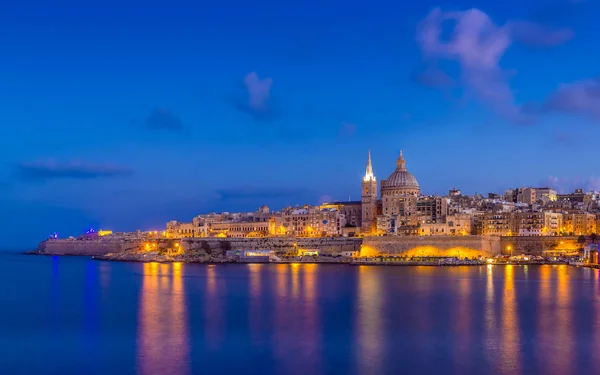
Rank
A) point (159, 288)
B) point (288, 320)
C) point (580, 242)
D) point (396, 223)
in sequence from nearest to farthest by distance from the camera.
Result: point (288, 320)
point (159, 288)
point (580, 242)
point (396, 223)

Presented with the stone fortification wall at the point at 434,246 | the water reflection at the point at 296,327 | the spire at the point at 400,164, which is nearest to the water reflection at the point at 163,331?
the water reflection at the point at 296,327

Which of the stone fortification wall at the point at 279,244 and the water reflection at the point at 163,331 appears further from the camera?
the stone fortification wall at the point at 279,244

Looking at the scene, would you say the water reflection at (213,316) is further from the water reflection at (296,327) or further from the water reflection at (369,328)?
the water reflection at (369,328)

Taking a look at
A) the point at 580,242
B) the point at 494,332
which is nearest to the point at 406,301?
the point at 494,332

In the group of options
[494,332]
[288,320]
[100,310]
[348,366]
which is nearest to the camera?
[348,366]

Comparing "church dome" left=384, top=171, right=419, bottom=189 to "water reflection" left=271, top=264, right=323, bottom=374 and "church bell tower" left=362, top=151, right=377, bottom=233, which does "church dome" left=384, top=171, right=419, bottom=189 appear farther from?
"water reflection" left=271, top=264, right=323, bottom=374

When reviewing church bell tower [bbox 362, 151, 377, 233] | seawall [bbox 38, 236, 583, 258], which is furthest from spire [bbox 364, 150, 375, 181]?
seawall [bbox 38, 236, 583, 258]

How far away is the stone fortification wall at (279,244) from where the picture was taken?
43684 mm

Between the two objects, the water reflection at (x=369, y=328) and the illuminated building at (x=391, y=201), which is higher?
the illuminated building at (x=391, y=201)

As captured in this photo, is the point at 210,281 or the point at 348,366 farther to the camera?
the point at 210,281

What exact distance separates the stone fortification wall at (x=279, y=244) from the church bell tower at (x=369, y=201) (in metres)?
4.87

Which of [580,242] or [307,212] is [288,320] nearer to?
[580,242]

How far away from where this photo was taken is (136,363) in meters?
12.8

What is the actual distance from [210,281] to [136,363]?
1532 cm
